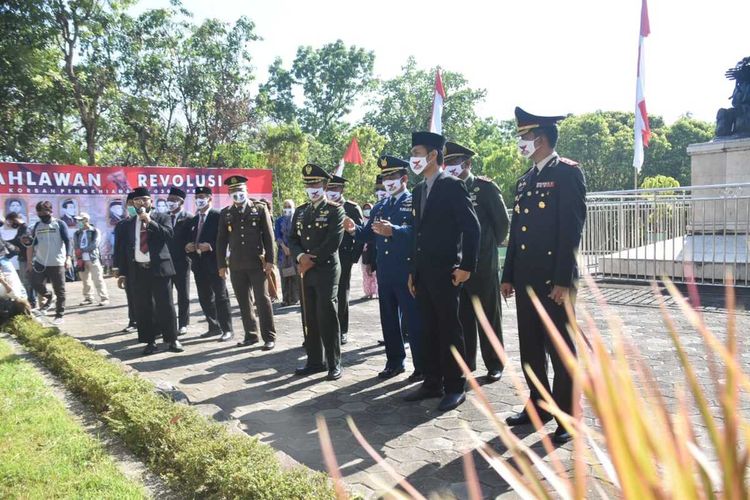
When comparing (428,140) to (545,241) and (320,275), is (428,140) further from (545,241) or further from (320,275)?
(320,275)

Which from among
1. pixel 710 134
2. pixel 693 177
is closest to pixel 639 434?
pixel 693 177

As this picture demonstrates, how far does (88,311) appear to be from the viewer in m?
10.9

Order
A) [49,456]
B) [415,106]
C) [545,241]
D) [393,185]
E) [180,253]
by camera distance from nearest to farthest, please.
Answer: [49,456] < [545,241] < [393,185] < [180,253] < [415,106]

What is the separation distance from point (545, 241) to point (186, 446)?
255 cm

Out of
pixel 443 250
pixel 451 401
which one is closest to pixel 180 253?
pixel 443 250

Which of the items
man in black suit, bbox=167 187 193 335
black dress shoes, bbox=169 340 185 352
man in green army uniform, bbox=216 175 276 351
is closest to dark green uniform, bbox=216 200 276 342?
man in green army uniform, bbox=216 175 276 351

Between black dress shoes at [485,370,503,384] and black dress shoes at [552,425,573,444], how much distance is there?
4.73ft

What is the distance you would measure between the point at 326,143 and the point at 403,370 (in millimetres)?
42007

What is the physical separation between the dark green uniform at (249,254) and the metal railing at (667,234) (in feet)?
20.7

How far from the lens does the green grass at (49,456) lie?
3.20 m

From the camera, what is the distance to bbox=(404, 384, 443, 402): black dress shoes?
479 cm

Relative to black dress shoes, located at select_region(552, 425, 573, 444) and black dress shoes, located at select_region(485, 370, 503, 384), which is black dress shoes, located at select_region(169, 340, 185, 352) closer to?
black dress shoes, located at select_region(485, 370, 503, 384)

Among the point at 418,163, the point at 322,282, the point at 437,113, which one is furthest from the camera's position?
the point at 437,113

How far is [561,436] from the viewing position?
3.75 metres
